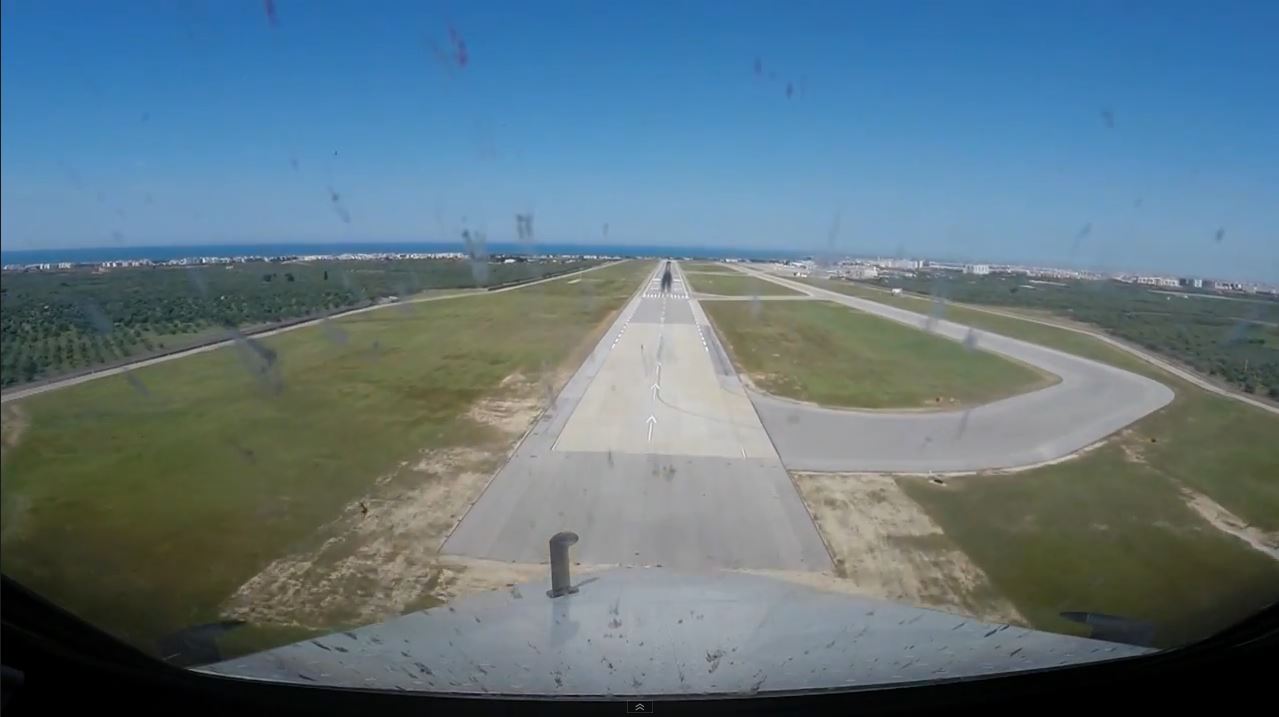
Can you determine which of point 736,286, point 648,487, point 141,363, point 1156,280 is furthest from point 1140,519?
point 736,286

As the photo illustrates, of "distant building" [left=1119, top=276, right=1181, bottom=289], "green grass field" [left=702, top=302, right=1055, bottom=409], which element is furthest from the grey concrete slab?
"distant building" [left=1119, top=276, right=1181, bottom=289]

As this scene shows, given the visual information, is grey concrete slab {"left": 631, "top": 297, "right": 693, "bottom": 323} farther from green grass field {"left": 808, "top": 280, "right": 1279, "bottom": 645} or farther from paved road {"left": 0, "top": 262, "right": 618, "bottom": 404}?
green grass field {"left": 808, "top": 280, "right": 1279, "bottom": 645}

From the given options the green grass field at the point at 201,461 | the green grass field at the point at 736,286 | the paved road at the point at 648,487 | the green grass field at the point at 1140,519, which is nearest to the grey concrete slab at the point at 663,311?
the green grass field at the point at 736,286

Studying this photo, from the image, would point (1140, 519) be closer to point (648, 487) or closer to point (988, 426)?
point (988, 426)

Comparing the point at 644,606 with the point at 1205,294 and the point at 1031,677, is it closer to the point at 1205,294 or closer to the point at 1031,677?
the point at 1031,677

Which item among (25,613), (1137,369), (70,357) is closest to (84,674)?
(25,613)

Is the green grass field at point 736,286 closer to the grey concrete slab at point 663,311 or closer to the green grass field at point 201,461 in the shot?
the grey concrete slab at point 663,311

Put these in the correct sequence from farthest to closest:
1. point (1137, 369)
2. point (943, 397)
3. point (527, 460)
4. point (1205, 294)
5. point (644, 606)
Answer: point (943, 397)
point (527, 460)
point (1137, 369)
point (1205, 294)
point (644, 606)
